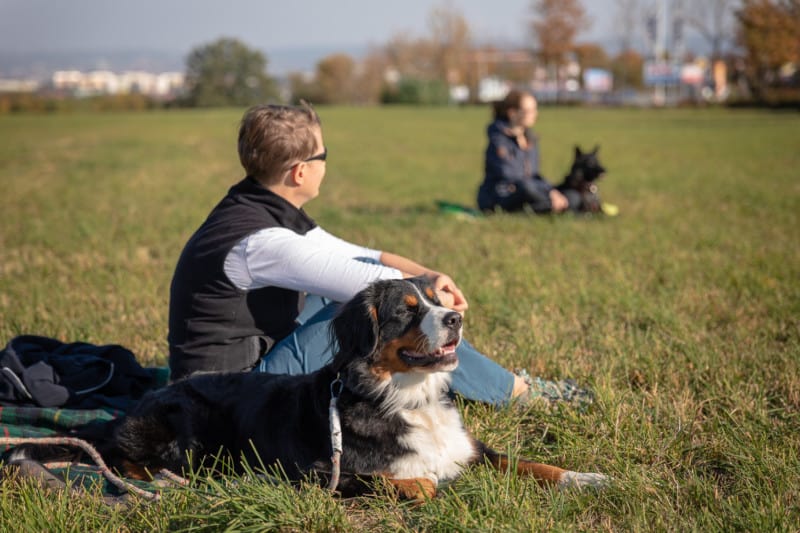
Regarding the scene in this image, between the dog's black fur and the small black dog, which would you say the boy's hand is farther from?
the small black dog

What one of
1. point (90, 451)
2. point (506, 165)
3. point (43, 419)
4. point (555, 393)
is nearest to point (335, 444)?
point (90, 451)

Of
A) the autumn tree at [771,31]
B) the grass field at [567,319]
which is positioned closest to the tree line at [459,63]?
the autumn tree at [771,31]

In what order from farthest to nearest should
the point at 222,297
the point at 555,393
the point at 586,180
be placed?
the point at 586,180
the point at 555,393
the point at 222,297

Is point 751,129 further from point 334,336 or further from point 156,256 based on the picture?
point 334,336

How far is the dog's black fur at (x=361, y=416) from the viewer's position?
3283 mm

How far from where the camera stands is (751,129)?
3203 centimetres

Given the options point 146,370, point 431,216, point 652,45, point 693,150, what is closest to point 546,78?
point 652,45

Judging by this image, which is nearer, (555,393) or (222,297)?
(222,297)

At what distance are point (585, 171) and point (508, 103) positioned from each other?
55.7 inches

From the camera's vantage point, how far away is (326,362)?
163 inches

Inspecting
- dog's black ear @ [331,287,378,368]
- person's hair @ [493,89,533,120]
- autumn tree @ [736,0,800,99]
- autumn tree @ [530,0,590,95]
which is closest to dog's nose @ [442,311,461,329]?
dog's black ear @ [331,287,378,368]

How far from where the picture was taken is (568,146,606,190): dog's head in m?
10.9

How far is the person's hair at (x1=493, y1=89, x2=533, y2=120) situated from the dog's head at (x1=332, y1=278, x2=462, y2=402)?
762cm

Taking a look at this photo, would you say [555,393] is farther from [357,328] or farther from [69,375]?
[69,375]
